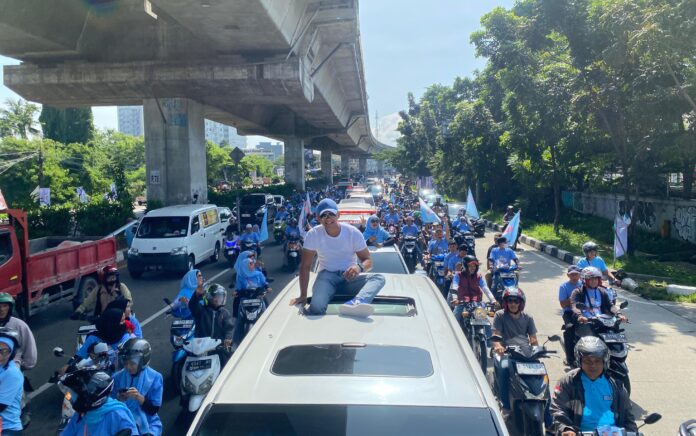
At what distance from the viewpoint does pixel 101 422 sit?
3.53m

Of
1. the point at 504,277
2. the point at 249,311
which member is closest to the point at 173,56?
the point at 249,311

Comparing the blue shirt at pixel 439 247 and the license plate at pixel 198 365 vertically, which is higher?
the blue shirt at pixel 439 247

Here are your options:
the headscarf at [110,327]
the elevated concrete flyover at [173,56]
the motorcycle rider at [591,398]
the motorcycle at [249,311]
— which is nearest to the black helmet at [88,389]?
the headscarf at [110,327]

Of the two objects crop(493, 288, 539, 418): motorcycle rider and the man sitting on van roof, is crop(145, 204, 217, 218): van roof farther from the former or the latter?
the man sitting on van roof

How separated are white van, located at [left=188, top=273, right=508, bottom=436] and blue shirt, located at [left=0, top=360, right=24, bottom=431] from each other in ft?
8.74

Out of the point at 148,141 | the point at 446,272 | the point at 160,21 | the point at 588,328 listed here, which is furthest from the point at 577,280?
the point at 148,141

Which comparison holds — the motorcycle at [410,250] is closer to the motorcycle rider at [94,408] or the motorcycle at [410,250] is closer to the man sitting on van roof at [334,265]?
the man sitting on van roof at [334,265]

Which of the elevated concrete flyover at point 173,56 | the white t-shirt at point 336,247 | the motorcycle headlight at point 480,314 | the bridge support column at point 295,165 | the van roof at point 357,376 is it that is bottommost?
the motorcycle headlight at point 480,314

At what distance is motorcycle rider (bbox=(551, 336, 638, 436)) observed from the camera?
4.17 meters

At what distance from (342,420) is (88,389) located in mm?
1956

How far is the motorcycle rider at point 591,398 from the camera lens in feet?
13.7

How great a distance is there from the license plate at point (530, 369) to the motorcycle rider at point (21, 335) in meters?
4.64

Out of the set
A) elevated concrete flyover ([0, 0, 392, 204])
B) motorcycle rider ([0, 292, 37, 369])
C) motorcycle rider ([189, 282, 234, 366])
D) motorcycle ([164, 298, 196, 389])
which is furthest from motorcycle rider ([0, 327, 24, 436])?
elevated concrete flyover ([0, 0, 392, 204])

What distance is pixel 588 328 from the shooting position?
6.70 m
